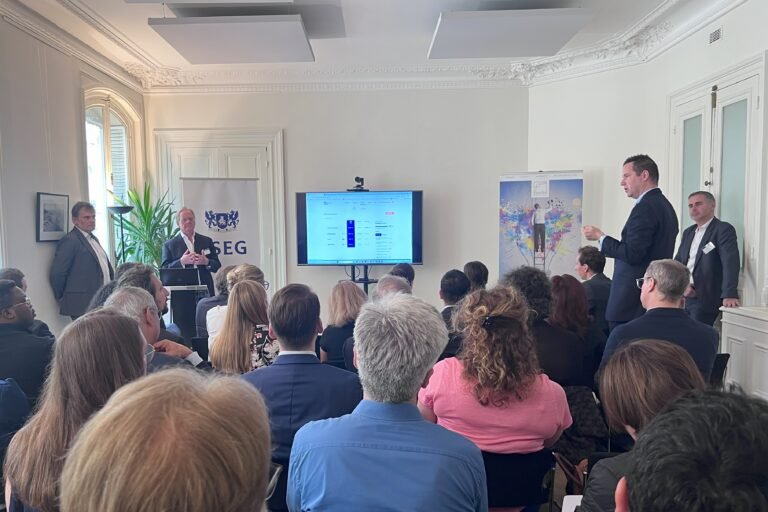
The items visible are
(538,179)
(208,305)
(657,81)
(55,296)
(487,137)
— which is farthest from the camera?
(487,137)

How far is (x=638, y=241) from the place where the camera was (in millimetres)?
3238

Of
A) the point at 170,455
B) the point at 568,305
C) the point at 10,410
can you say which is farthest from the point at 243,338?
the point at 170,455

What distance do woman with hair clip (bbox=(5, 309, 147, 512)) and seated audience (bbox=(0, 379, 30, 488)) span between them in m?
0.75

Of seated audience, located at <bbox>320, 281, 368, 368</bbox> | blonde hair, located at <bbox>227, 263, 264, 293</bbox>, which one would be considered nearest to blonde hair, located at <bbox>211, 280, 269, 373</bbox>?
seated audience, located at <bbox>320, 281, 368, 368</bbox>

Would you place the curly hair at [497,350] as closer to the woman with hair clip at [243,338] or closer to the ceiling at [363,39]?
the woman with hair clip at [243,338]

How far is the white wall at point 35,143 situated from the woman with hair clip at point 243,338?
2.46m

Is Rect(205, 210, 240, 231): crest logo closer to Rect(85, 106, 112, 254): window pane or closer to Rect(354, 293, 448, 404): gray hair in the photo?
Rect(85, 106, 112, 254): window pane

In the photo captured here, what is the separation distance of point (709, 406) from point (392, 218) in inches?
210

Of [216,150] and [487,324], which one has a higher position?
[216,150]

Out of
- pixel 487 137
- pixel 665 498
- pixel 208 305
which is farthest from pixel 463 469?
pixel 487 137

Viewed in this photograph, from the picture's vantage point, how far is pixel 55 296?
13.9 feet

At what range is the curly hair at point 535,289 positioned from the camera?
2.30 m

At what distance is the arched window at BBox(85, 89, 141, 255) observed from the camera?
526 centimetres

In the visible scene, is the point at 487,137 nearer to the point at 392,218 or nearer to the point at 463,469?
the point at 392,218
